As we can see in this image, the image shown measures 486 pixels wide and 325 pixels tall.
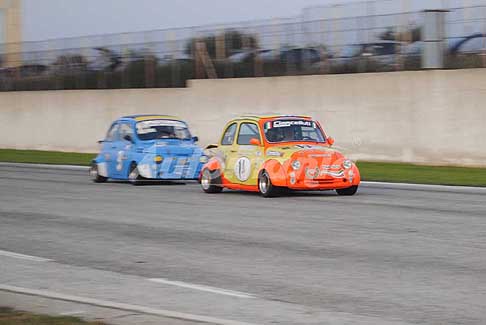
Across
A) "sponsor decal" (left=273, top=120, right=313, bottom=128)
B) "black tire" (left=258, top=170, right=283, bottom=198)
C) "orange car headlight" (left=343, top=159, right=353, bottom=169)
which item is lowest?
"black tire" (left=258, top=170, right=283, bottom=198)

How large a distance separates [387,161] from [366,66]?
3.58 metres

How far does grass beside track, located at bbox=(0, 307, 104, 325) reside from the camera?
7301 millimetres

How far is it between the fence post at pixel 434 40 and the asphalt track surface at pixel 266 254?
41.8 feet

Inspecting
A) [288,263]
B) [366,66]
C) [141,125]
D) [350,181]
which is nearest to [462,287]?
[288,263]

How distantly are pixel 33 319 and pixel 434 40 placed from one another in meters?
25.2

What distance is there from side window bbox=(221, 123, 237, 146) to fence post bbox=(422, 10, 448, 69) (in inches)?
486

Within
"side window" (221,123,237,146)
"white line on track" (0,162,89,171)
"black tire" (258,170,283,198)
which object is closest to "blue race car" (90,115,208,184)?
"side window" (221,123,237,146)

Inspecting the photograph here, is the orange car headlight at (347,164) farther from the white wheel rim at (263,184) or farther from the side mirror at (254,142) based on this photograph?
the side mirror at (254,142)

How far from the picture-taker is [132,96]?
137 feet

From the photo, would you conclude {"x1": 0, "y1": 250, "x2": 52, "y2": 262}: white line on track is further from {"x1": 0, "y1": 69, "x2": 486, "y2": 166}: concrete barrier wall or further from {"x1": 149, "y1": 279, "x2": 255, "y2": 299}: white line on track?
{"x1": 0, "y1": 69, "x2": 486, "y2": 166}: concrete barrier wall

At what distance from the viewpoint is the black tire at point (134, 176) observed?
22.3 meters

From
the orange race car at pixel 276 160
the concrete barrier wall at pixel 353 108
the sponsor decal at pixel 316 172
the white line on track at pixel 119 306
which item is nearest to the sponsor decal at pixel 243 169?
the orange race car at pixel 276 160

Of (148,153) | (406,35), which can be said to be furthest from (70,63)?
(148,153)

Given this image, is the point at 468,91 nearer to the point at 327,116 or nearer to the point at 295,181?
the point at 327,116
